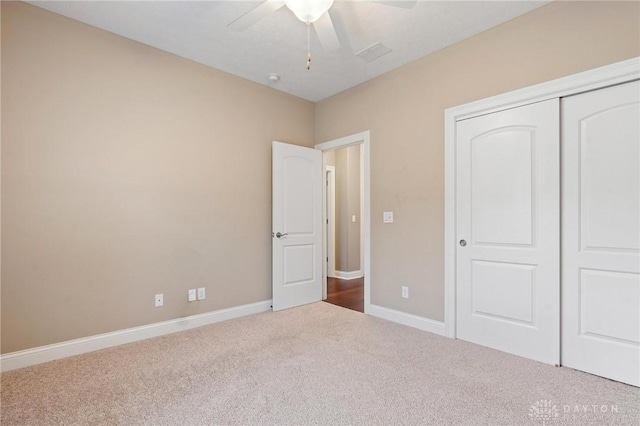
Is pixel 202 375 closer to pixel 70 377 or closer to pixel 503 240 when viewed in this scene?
pixel 70 377

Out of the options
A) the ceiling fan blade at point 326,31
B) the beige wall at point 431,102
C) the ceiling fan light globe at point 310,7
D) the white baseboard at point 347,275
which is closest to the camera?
the ceiling fan light globe at point 310,7

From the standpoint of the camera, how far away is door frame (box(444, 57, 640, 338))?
6.95ft

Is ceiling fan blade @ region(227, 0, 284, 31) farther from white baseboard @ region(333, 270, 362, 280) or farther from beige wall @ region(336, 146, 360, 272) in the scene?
white baseboard @ region(333, 270, 362, 280)

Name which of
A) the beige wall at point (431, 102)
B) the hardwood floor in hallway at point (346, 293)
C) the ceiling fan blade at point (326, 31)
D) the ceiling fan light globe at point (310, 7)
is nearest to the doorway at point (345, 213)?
the hardwood floor in hallway at point (346, 293)

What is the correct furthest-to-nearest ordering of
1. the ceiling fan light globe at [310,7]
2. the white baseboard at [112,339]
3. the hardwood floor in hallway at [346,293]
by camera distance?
the hardwood floor in hallway at [346,293], the white baseboard at [112,339], the ceiling fan light globe at [310,7]

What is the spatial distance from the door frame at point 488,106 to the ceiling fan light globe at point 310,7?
162 centimetres

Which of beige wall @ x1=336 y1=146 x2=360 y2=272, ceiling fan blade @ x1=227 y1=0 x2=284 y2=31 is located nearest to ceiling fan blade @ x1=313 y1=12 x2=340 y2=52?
ceiling fan blade @ x1=227 y1=0 x2=284 y2=31

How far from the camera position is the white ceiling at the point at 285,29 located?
7.93 ft

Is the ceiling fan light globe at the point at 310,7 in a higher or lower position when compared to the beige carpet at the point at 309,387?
higher

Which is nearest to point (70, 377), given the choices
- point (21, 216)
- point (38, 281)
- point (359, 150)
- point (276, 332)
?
point (38, 281)

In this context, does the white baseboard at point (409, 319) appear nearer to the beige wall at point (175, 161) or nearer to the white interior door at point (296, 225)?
the beige wall at point (175, 161)

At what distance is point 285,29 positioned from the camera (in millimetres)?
2703

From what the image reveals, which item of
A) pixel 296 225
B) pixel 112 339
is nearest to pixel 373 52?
pixel 296 225

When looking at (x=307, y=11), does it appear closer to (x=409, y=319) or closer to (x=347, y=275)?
(x=409, y=319)
